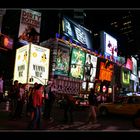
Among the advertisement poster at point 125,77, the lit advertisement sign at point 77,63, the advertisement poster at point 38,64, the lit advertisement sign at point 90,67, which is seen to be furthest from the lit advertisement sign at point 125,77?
the advertisement poster at point 38,64

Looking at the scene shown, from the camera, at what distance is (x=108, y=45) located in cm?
5134

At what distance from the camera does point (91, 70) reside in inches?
1720

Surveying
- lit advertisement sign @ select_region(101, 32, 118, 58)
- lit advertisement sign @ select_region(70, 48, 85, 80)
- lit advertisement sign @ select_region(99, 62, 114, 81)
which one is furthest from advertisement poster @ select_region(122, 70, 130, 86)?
lit advertisement sign @ select_region(70, 48, 85, 80)

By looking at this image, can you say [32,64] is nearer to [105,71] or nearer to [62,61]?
[62,61]

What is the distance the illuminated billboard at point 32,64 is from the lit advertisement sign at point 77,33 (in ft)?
30.3

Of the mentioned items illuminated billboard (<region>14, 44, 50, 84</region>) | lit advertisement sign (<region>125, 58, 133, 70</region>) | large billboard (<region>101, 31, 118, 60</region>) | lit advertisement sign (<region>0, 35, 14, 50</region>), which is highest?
large billboard (<region>101, 31, 118, 60</region>)

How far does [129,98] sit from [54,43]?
2098 cm

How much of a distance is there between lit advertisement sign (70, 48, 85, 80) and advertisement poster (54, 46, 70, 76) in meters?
1.20

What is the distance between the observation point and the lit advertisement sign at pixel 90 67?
139 ft

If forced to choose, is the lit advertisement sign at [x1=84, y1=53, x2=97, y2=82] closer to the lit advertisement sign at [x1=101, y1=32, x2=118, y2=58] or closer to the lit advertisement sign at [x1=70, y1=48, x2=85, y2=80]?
the lit advertisement sign at [x1=70, y1=48, x2=85, y2=80]

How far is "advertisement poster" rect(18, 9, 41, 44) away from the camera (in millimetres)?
36406

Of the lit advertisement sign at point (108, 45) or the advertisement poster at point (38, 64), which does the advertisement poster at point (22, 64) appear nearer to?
the advertisement poster at point (38, 64)

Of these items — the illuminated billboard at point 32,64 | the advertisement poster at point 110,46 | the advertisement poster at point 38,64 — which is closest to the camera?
the illuminated billboard at point 32,64
